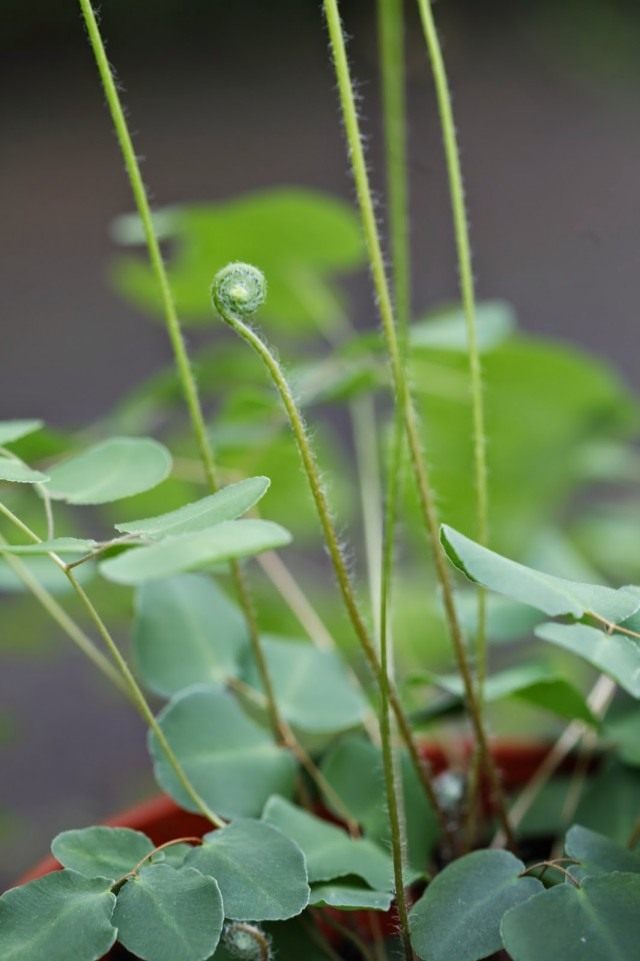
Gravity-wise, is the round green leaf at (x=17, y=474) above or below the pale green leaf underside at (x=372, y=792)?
above

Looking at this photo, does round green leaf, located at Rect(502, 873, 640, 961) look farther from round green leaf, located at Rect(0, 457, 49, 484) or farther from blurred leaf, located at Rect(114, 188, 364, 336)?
blurred leaf, located at Rect(114, 188, 364, 336)

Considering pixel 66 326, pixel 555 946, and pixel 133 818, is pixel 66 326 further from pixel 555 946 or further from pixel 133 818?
pixel 555 946

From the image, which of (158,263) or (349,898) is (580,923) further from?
(158,263)

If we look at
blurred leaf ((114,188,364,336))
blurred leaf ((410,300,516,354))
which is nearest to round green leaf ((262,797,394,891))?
blurred leaf ((410,300,516,354))

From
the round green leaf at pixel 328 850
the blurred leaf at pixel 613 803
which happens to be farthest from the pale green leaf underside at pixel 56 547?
the blurred leaf at pixel 613 803

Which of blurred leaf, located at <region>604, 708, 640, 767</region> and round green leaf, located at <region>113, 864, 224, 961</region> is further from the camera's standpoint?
blurred leaf, located at <region>604, 708, 640, 767</region>

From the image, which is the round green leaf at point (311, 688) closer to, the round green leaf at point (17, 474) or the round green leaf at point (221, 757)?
the round green leaf at point (221, 757)
